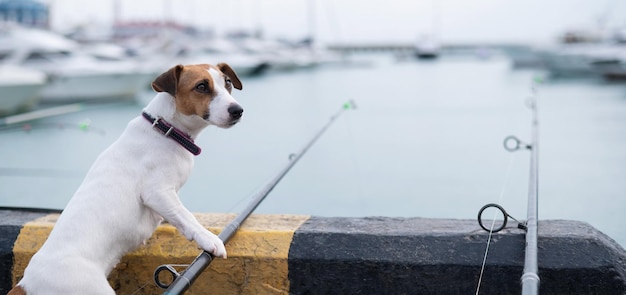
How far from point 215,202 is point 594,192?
3218mm

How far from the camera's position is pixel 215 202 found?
5648mm

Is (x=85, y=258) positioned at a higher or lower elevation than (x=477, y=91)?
lower

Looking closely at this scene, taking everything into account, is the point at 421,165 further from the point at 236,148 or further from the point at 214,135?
the point at 214,135

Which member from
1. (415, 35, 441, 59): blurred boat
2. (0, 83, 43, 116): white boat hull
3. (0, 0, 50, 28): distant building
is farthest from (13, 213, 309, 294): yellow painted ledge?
(415, 35, 441, 59): blurred boat

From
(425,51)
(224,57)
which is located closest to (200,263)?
(224,57)

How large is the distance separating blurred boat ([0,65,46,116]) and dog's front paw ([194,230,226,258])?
10442 mm

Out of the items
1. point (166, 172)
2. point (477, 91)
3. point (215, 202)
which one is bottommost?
point (215, 202)

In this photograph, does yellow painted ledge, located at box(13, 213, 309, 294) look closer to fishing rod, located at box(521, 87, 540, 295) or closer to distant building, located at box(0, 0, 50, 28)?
fishing rod, located at box(521, 87, 540, 295)

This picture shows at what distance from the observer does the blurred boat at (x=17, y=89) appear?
38.1 feet

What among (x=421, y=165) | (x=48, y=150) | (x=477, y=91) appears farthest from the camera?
(x=477, y=91)

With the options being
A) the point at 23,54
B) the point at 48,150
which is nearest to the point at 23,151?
the point at 48,150

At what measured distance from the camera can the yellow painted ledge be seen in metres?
2.45

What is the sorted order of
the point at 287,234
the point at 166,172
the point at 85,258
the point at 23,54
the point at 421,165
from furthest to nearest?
the point at 23,54, the point at 421,165, the point at 287,234, the point at 166,172, the point at 85,258

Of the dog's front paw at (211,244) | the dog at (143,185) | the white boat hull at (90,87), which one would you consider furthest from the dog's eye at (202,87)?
the white boat hull at (90,87)
